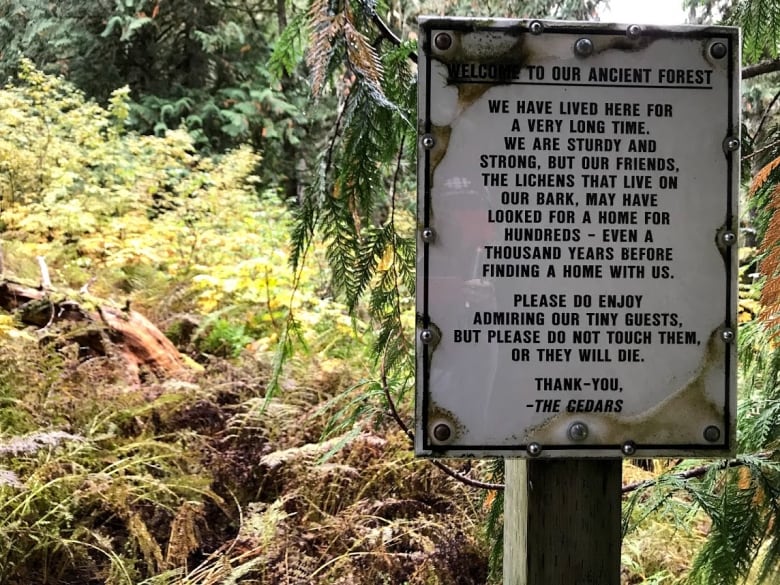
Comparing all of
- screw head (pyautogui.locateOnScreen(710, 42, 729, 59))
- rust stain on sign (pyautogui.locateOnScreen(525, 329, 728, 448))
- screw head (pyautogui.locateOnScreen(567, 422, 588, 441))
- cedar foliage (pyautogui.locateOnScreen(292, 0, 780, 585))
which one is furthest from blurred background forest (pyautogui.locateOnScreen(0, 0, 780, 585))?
screw head (pyautogui.locateOnScreen(567, 422, 588, 441))

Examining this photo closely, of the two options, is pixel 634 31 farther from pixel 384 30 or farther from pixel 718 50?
pixel 384 30

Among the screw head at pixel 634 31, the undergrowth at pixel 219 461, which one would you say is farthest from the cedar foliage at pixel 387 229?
the screw head at pixel 634 31

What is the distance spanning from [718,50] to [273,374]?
103 centimetres

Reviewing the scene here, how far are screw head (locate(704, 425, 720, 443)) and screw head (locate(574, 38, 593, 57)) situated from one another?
0.61 m

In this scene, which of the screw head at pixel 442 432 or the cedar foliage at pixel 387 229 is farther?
the cedar foliage at pixel 387 229

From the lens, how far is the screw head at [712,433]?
100cm

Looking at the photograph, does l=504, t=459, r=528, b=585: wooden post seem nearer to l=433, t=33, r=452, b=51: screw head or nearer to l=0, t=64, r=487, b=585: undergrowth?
l=0, t=64, r=487, b=585: undergrowth

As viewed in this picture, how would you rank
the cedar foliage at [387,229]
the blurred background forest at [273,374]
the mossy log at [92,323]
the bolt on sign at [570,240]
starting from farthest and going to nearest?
1. the mossy log at [92,323]
2. the blurred background forest at [273,374]
3. the cedar foliage at [387,229]
4. the bolt on sign at [570,240]

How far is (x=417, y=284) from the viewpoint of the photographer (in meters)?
0.96

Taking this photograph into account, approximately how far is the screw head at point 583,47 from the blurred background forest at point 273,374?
1.17ft

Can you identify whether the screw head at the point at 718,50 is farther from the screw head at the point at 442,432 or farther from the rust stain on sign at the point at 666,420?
the screw head at the point at 442,432

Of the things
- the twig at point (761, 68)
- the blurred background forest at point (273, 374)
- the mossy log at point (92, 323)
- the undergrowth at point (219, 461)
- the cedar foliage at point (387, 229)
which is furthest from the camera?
the mossy log at point (92, 323)

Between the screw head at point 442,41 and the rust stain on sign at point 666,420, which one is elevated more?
the screw head at point 442,41

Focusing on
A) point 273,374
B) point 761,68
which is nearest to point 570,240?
point 273,374
